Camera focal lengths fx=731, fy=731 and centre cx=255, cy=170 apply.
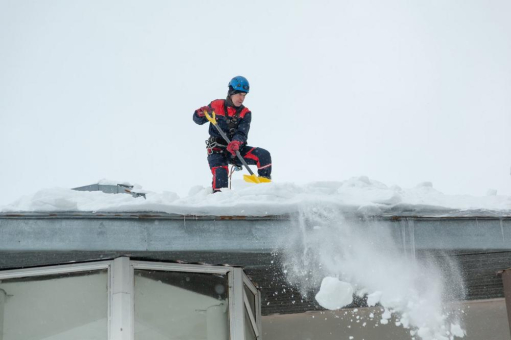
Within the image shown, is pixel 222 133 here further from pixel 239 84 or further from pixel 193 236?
pixel 193 236

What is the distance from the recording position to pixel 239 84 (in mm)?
7426

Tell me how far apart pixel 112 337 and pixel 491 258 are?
115 inches

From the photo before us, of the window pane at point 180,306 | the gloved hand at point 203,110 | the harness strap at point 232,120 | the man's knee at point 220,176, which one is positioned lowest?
the window pane at point 180,306

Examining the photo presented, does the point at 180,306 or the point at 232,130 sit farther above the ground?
the point at 232,130

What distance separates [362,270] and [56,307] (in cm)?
218

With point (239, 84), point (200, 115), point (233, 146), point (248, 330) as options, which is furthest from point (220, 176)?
point (248, 330)

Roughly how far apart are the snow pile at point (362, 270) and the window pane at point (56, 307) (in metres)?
1.37

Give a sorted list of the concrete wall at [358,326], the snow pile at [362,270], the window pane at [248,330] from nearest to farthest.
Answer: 1. the snow pile at [362,270]
2. the window pane at [248,330]
3. the concrete wall at [358,326]

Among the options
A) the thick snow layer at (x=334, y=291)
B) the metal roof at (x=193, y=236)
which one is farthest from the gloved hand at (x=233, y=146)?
the thick snow layer at (x=334, y=291)

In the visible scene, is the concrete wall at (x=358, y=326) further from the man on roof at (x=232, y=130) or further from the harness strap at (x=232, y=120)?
the harness strap at (x=232, y=120)

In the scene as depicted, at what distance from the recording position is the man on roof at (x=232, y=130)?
744cm

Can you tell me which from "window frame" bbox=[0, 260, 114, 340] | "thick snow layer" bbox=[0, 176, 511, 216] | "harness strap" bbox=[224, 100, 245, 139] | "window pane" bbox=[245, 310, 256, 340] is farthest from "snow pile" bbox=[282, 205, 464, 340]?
"harness strap" bbox=[224, 100, 245, 139]

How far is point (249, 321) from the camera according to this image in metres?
6.24

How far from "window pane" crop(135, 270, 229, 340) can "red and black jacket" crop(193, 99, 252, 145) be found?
7.31 ft
